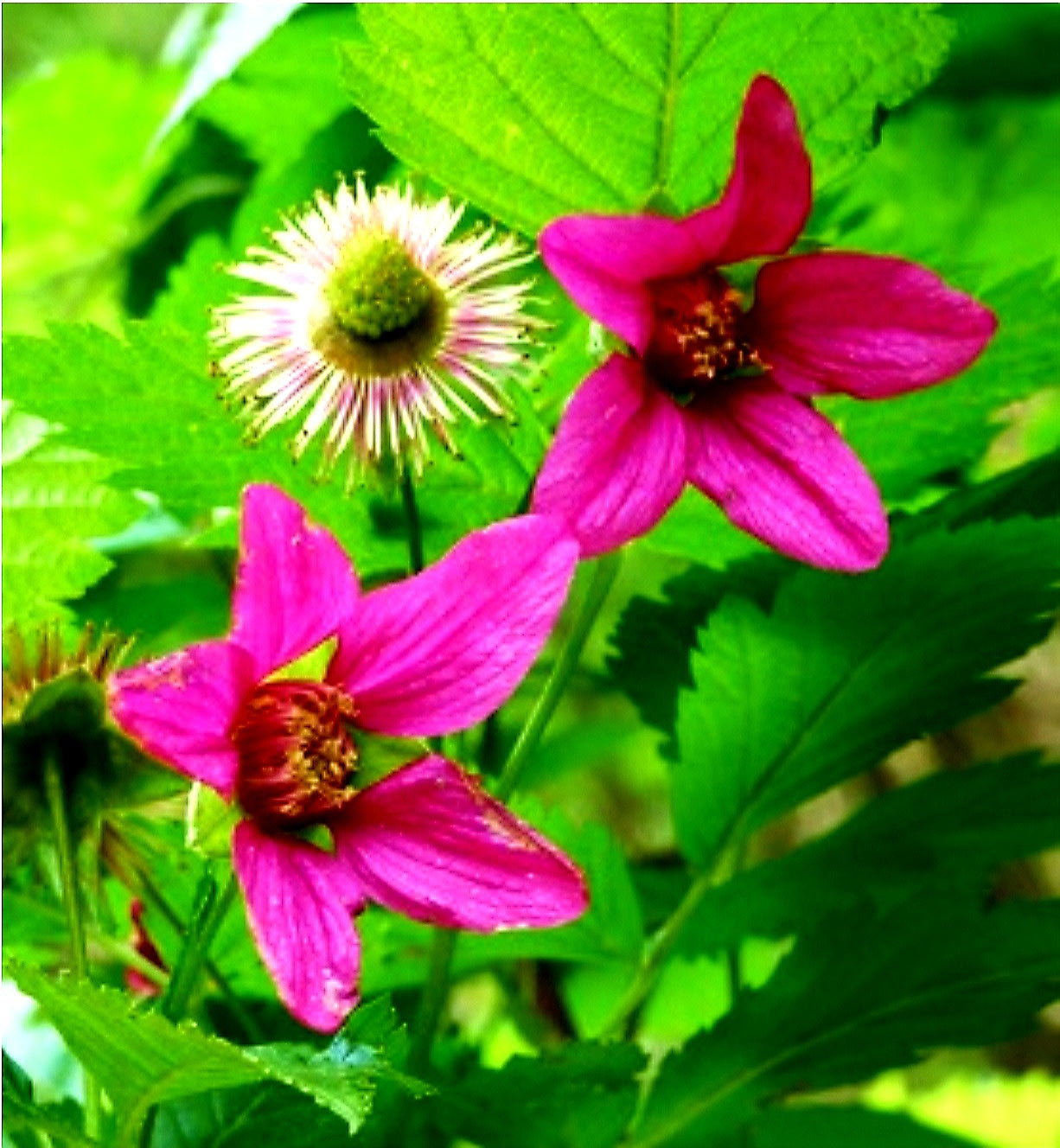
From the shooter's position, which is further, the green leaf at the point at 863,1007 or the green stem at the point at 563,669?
the green leaf at the point at 863,1007

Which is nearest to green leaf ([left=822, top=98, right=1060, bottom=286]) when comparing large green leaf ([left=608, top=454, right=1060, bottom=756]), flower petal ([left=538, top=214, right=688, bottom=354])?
large green leaf ([left=608, top=454, right=1060, bottom=756])

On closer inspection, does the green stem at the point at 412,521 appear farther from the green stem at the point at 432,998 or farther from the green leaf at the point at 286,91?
A: the green leaf at the point at 286,91

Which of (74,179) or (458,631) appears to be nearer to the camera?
(458,631)

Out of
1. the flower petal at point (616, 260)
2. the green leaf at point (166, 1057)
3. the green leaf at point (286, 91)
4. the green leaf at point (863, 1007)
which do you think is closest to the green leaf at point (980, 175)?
the green leaf at point (286, 91)

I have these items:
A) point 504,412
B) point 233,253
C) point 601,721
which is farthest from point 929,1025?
point 601,721

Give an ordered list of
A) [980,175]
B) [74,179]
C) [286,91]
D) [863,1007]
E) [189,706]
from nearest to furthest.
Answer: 1. [189,706]
2. [863,1007]
3. [286,91]
4. [74,179]
5. [980,175]

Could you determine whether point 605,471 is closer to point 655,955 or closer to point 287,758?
point 287,758

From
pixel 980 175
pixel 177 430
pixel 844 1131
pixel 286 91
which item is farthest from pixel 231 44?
pixel 980 175
